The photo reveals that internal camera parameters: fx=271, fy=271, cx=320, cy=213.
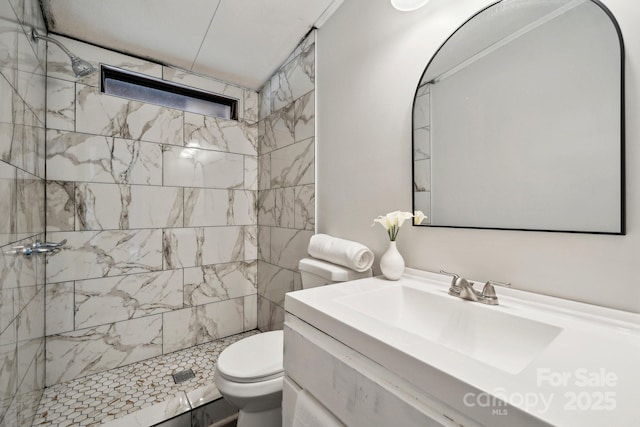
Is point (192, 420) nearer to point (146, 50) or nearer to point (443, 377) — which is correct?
point (443, 377)

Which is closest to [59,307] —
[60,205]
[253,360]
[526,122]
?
[60,205]

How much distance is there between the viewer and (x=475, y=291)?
87cm

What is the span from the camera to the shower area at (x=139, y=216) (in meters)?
1.42

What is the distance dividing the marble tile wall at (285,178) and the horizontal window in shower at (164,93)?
34 cm

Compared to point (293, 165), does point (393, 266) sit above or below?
below

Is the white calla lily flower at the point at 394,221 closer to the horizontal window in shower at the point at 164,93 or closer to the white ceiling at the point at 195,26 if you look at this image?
the white ceiling at the point at 195,26

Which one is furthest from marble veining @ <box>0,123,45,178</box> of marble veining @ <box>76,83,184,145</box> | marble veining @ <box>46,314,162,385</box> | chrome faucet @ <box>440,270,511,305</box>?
chrome faucet @ <box>440,270,511,305</box>

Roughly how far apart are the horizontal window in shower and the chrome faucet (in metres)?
2.20

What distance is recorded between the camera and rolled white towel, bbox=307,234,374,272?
1240mm

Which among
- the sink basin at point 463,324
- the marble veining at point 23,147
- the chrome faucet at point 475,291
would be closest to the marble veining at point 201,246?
the marble veining at point 23,147

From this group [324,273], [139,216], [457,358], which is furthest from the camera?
[139,216]

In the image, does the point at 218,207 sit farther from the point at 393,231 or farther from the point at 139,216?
the point at 393,231

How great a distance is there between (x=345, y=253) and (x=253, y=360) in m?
0.68

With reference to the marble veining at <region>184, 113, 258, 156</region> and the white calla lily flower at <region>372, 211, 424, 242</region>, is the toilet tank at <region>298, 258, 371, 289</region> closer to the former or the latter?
the white calla lily flower at <region>372, 211, 424, 242</region>
